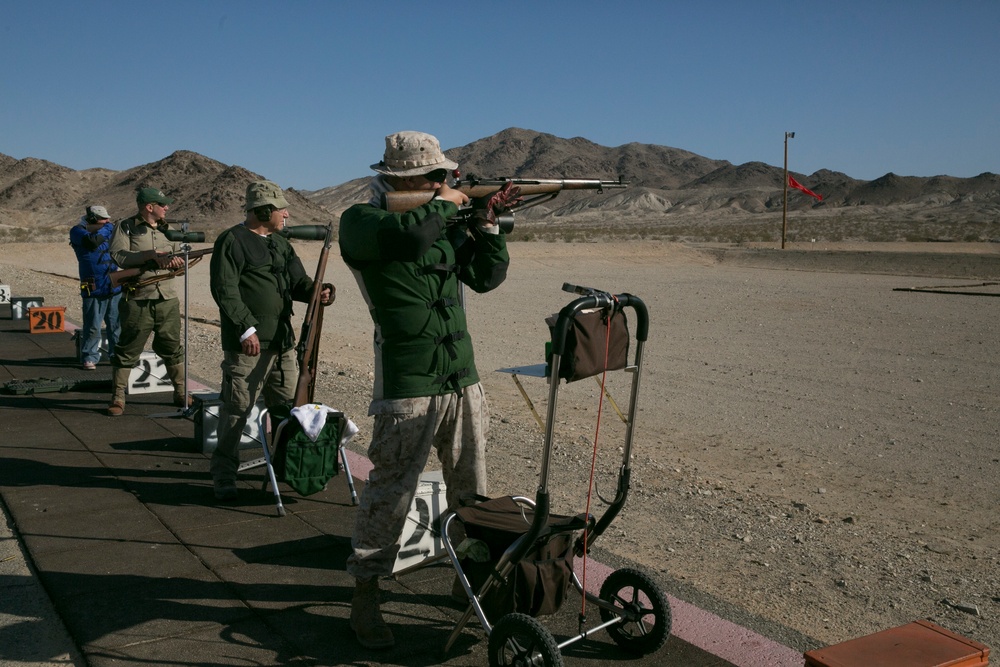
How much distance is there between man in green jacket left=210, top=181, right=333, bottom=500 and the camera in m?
5.53

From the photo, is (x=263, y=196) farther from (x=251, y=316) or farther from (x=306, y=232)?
(x=251, y=316)

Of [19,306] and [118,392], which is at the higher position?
[19,306]

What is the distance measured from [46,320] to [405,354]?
39.2 feet

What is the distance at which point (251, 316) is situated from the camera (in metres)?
5.58

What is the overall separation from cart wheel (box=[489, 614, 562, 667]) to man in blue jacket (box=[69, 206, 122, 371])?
7852 millimetres

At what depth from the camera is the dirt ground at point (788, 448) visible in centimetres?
474

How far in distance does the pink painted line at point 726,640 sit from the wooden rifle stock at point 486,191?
1595mm

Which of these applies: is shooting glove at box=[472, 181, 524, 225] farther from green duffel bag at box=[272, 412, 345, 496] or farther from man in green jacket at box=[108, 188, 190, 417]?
man in green jacket at box=[108, 188, 190, 417]

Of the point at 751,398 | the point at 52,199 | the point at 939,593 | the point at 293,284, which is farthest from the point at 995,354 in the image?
the point at 52,199

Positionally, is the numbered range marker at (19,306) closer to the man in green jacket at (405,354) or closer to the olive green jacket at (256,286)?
the olive green jacket at (256,286)

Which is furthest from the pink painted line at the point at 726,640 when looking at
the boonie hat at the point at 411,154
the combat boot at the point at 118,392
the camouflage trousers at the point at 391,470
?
the combat boot at the point at 118,392

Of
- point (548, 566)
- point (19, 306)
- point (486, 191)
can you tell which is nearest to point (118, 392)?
point (486, 191)

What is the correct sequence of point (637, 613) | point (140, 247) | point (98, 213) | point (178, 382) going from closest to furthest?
point (637, 613), point (140, 247), point (178, 382), point (98, 213)

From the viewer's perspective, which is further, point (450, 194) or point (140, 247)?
point (140, 247)
